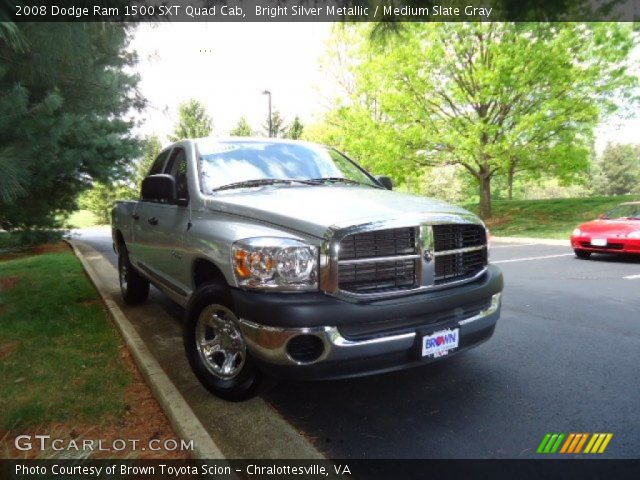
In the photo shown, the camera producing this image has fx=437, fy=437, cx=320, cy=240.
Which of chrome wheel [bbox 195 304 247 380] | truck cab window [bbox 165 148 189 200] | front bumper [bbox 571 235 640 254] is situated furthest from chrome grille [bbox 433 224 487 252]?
front bumper [bbox 571 235 640 254]

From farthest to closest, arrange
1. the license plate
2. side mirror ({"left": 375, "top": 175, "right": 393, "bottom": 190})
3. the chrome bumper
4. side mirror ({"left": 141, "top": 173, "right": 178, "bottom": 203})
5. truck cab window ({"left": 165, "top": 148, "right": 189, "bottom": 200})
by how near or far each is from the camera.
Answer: side mirror ({"left": 375, "top": 175, "right": 393, "bottom": 190}) → truck cab window ({"left": 165, "top": 148, "right": 189, "bottom": 200}) → side mirror ({"left": 141, "top": 173, "right": 178, "bottom": 203}) → the license plate → the chrome bumper

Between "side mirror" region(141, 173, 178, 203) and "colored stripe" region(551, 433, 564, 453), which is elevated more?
"side mirror" region(141, 173, 178, 203)

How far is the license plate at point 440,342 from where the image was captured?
2.73 meters

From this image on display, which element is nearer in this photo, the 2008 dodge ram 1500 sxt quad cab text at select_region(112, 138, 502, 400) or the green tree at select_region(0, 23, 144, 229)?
the 2008 dodge ram 1500 sxt quad cab text at select_region(112, 138, 502, 400)

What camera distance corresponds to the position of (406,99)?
17531 millimetres

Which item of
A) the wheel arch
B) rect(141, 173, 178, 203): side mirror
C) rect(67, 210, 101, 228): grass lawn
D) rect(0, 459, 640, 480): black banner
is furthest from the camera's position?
rect(67, 210, 101, 228): grass lawn

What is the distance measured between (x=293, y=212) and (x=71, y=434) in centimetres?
189

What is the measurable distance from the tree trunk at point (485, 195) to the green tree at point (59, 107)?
47.9 feet

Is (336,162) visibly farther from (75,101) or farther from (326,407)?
(75,101)

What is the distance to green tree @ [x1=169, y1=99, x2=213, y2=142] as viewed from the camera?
148ft

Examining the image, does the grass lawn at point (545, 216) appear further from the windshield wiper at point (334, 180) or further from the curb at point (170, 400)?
the curb at point (170, 400)

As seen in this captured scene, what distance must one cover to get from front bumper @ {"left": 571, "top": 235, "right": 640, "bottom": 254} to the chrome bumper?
320 inches

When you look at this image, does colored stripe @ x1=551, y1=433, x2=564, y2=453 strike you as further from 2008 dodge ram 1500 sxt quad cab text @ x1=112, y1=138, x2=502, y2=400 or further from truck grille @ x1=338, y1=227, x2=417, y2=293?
truck grille @ x1=338, y1=227, x2=417, y2=293

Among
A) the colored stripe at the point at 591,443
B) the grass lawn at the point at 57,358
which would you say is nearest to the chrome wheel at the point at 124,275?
the grass lawn at the point at 57,358
